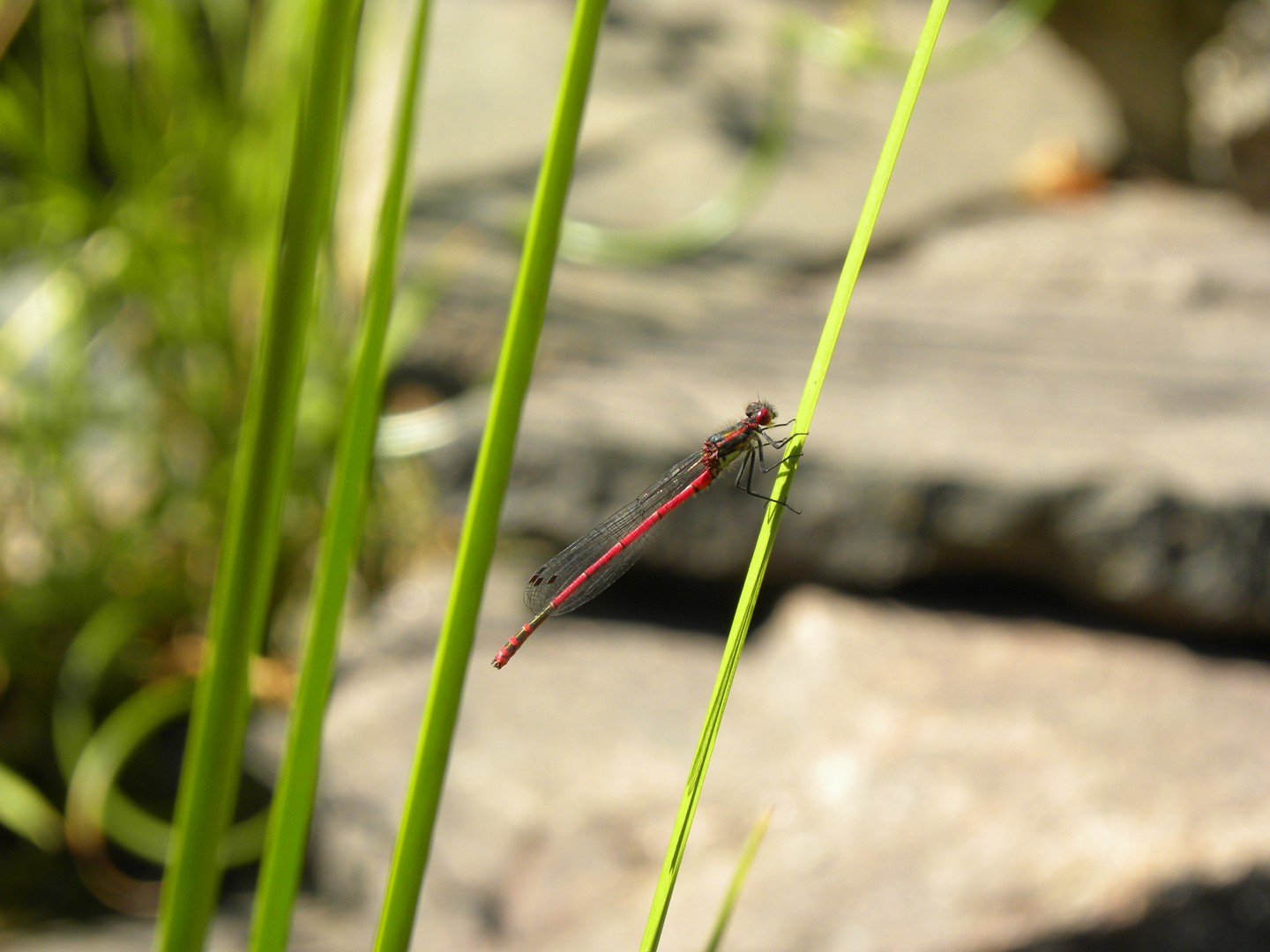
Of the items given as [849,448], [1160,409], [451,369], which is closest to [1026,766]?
[849,448]

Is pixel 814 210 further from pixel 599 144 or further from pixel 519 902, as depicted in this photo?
pixel 519 902

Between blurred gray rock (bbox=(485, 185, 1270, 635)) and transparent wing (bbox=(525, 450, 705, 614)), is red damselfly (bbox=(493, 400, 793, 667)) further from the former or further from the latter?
blurred gray rock (bbox=(485, 185, 1270, 635))

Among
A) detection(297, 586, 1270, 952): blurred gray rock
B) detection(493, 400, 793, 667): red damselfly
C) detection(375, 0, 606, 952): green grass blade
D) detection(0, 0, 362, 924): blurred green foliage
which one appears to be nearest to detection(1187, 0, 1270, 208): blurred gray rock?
detection(297, 586, 1270, 952): blurred gray rock

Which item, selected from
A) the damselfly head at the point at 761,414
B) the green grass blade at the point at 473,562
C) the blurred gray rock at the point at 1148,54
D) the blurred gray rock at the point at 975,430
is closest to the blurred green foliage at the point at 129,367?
the blurred gray rock at the point at 975,430

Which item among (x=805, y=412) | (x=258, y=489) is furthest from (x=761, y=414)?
(x=258, y=489)

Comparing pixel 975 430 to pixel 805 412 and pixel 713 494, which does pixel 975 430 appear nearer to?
pixel 713 494

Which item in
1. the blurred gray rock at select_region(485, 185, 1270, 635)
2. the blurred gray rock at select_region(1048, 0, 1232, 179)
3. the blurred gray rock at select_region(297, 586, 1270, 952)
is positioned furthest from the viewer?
the blurred gray rock at select_region(1048, 0, 1232, 179)

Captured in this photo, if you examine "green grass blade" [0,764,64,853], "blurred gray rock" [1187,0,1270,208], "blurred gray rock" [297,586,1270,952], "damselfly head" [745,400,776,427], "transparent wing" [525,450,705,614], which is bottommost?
"green grass blade" [0,764,64,853]
